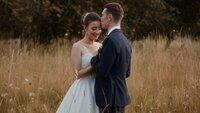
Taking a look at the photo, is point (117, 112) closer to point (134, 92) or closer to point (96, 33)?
point (96, 33)

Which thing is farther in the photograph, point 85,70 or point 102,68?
point 85,70

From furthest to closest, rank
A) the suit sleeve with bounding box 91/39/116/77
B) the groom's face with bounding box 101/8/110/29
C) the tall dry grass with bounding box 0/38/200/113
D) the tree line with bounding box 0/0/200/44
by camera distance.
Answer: the tree line with bounding box 0/0/200/44
the tall dry grass with bounding box 0/38/200/113
the groom's face with bounding box 101/8/110/29
the suit sleeve with bounding box 91/39/116/77

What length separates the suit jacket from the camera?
409 centimetres

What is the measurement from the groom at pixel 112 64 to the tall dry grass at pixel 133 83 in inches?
54.7

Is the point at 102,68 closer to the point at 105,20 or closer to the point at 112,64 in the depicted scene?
the point at 112,64

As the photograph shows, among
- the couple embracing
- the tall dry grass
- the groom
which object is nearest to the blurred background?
the tall dry grass

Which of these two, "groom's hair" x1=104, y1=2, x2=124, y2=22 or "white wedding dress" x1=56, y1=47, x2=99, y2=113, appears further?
"white wedding dress" x1=56, y1=47, x2=99, y2=113

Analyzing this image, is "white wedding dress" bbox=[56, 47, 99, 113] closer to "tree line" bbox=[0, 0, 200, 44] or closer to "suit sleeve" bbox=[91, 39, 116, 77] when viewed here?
"suit sleeve" bbox=[91, 39, 116, 77]

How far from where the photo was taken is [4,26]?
50.3 feet

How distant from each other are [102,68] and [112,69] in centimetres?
15

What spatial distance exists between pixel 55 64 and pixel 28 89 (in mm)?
1541

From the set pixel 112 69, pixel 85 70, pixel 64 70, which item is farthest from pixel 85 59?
pixel 64 70

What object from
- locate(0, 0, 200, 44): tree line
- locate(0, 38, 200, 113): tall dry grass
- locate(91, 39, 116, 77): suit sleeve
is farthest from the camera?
locate(0, 0, 200, 44): tree line

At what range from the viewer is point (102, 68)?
4.11m
